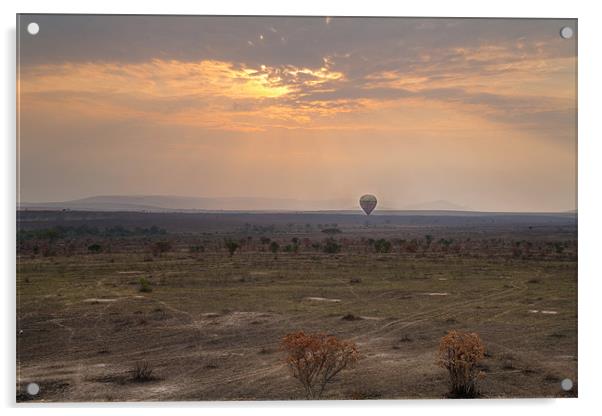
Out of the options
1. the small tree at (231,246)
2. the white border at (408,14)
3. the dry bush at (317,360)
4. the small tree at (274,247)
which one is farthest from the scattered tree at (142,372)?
the small tree at (274,247)

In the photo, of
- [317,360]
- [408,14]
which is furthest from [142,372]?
[408,14]

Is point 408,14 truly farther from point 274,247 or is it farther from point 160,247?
point 160,247

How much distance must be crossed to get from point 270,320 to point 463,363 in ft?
7.34

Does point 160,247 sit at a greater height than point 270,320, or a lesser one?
greater

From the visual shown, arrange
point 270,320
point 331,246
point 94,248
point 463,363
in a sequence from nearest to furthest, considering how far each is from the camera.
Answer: point 463,363
point 270,320
point 94,248
point 331,246

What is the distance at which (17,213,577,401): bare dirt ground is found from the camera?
639 cm

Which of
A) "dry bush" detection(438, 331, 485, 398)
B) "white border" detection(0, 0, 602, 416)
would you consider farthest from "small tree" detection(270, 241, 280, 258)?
"dry bush" detection(438, 331, 485, 398)

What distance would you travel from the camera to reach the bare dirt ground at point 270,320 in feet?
Answer: 21.0

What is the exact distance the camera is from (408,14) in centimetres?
645

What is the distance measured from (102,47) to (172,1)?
3.05 feet

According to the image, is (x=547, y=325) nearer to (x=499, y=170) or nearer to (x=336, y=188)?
(x=499, y=170)

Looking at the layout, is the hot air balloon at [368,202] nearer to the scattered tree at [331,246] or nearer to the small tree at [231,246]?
the scattered tree at [331,246]

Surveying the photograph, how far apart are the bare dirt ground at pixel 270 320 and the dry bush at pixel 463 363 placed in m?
0.12
